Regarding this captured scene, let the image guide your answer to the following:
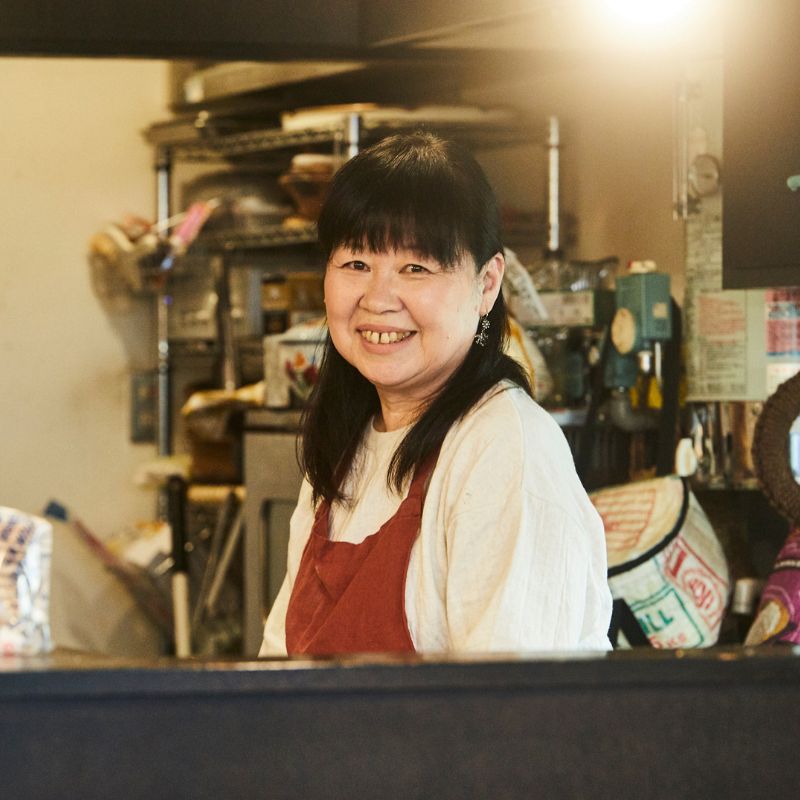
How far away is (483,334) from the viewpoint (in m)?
1.45

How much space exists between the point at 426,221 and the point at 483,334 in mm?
164

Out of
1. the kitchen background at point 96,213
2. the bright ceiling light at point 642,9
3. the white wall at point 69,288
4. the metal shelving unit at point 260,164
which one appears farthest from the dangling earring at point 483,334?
the white wall at point 69,288

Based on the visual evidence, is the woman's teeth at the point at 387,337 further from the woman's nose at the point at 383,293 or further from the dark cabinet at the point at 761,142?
the dark cabinet at the point at 761,142

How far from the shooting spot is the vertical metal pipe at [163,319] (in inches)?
173

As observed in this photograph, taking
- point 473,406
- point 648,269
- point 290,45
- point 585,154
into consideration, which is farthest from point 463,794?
point 585,154

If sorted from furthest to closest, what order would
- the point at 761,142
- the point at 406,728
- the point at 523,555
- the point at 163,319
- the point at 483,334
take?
the point at 163,319, the point at 761,142, the point at 483,334, the point at 523,555, the point at 406,728

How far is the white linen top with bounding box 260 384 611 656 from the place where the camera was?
1.20m

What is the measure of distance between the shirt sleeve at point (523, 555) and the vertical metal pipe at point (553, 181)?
2.33 metres

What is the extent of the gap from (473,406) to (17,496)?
3.12 metres

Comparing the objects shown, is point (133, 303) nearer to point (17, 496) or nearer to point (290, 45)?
point (17, 496)

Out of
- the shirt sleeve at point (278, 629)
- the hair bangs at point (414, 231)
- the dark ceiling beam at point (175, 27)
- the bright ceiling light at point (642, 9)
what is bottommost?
the shirt sleeve at point (278, 629)

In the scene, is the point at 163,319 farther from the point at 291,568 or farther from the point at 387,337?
the point at 387,337

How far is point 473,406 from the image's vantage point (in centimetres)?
134

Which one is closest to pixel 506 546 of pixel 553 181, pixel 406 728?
pixel 406 728
